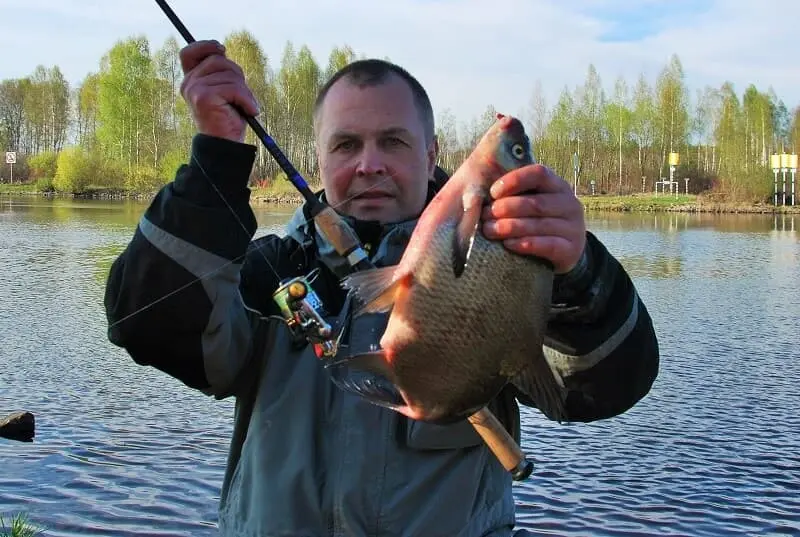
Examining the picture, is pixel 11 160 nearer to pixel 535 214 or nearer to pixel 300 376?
pixel 300 376

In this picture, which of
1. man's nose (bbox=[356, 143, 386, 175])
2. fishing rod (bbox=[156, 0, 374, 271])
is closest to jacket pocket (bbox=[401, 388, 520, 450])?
fishing rod (bbox=[156, 0, 374, 271])

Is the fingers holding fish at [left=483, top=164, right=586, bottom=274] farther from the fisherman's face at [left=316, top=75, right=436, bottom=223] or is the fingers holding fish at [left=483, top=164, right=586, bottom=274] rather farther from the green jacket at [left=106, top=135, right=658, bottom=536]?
the fisherman's face at [left=316, top=75, right=436, bottom=223]

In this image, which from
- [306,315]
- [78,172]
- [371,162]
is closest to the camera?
[306,315]

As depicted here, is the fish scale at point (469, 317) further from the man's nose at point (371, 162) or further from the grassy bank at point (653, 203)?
Result: the grassy bank at point (653, 203)

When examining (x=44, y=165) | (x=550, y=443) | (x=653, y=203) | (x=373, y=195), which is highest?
(x=44, y=165)

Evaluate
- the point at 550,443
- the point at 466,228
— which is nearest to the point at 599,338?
the point at 466,228

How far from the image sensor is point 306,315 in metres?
2.99

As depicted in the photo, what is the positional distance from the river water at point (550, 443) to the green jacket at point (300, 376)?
4658mm

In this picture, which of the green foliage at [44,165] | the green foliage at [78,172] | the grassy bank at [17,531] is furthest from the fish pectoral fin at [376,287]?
the green foliage at [44,165]

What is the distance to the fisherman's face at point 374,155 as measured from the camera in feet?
11.6

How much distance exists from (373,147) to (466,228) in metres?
1.32

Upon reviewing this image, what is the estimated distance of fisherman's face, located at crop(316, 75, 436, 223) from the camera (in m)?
3.52

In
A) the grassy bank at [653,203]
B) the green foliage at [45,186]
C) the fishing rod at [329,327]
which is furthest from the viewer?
the green foliage at [45,186]

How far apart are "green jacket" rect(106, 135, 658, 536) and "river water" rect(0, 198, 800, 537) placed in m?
4.66
